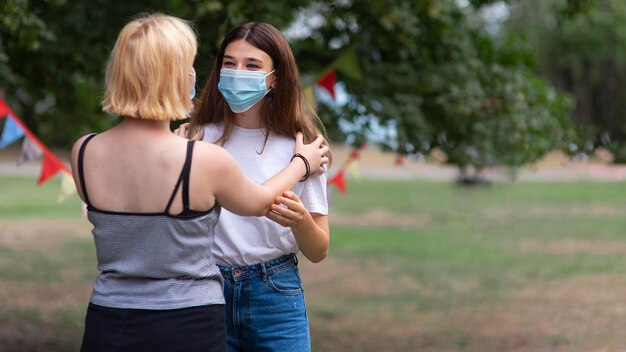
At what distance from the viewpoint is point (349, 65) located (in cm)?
627

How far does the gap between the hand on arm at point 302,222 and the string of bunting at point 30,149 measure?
11.4 feet

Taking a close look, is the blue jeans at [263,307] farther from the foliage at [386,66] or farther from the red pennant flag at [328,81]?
the red pennant flag at [328,81]

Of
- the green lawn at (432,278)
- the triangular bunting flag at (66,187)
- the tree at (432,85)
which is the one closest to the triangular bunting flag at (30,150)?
the triangular bunting flag at (66,187)

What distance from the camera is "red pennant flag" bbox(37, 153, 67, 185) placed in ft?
20.5

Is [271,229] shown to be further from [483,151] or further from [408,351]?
[408,351]

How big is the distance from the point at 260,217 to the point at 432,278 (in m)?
8.98

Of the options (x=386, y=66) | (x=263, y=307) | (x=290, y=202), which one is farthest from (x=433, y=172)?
(x=290, y=202)

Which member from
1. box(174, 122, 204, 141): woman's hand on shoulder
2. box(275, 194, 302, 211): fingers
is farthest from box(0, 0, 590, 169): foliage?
box(275, 194, 302, 211): fingers

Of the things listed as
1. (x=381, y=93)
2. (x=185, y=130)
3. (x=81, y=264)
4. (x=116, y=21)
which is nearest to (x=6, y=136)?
(x=116, y=21)

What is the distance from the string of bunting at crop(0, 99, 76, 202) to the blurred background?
20 millimetres

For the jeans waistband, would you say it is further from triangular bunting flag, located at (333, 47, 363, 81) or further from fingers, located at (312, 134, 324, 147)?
triangular bunting flag, located at (333, 47, 363, 81)

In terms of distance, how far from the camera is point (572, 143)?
23.7 feet

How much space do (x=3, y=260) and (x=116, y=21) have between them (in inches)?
296

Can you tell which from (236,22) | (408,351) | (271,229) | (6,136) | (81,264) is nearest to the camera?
(271,229)
